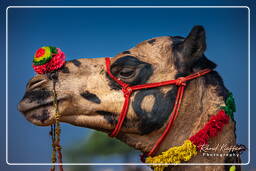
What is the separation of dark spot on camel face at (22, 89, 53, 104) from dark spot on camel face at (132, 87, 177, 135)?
0.81 m

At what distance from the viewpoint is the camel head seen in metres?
2.98

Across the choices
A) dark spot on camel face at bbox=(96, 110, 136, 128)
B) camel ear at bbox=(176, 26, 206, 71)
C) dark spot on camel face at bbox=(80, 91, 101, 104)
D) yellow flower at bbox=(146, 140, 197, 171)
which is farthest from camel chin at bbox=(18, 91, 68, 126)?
camel ear at bbox=(176, 26, 206, 71)

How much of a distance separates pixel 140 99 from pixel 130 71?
0.29m

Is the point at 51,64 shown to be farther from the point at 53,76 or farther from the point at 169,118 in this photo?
the point at 169,118

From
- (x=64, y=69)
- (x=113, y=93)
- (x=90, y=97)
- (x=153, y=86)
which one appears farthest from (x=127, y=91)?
(x=64, y=69)

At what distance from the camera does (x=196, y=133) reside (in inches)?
121

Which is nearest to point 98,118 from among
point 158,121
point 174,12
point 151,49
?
point 158,121

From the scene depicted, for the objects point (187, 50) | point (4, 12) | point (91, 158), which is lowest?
point (91, 158)

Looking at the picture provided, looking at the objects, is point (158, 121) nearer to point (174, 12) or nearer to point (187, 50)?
point (187, 50)

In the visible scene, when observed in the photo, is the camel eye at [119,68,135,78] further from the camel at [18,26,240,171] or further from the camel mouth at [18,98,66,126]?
the camel mouth at [18,98,66,126]

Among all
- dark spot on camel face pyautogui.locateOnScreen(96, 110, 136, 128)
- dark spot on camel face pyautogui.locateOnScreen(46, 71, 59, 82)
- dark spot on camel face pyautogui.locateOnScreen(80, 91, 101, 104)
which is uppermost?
dark spot on camel face pyautogui.locateOnScreen(46, 71, 59, 82)

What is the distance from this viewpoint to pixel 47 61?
3.05 meters

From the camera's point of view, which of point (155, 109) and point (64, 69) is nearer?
point (155, 109)

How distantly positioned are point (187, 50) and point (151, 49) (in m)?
0.39
